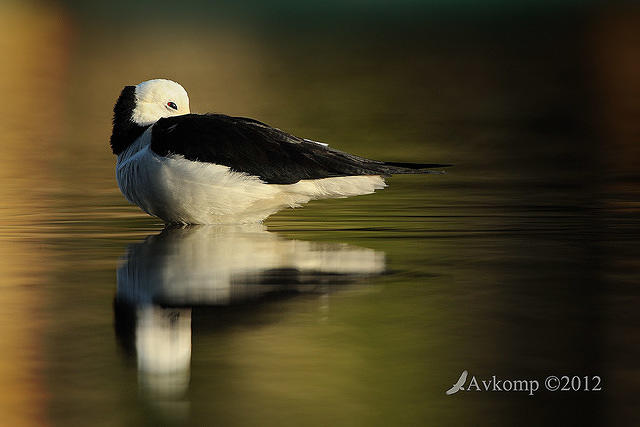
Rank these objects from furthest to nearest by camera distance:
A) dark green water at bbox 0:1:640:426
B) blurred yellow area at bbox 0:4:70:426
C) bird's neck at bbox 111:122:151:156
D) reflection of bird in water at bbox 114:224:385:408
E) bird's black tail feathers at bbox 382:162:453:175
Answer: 1. bird's neck at bbox 111:122:151:156
2. bird's black tail feathers at bbox 382:162:453:175
3. reflection of bird in water at bbox 114:224:385:408
4. blurred yellow area at bbox 0:4:70:426
5. dark green water at bbox 0:1:640:426

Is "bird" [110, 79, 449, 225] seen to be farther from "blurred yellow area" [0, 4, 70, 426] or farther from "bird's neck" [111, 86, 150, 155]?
"blurred yellow area" [0, 4, 70, 426]

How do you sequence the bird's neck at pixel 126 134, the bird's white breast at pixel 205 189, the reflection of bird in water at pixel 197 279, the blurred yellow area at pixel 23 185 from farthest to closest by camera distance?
the bird's neck at pixel 126 134
the bird's white breast at pixel 205 189
the reflection of bird in water at pixel 197 279
the blurred yellow area at pixel 23 185

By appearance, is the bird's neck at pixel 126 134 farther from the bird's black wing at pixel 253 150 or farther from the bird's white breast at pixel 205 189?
the bird's black wing at pixel 253 150

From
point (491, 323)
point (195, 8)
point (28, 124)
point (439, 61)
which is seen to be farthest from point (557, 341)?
point (195, 8)

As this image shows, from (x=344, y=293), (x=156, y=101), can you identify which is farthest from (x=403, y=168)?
(x=344, y=293)

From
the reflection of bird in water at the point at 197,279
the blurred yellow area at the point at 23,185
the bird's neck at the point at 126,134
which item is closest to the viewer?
the blurred yellow area at the point at 23,185

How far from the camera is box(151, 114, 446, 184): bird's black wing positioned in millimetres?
8914

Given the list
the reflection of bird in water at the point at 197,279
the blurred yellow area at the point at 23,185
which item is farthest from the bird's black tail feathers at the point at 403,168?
the blurred yellow area at the point at 23,185

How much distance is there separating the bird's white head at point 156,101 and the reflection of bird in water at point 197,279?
3.42 ft

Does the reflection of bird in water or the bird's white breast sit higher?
the bird's white breast

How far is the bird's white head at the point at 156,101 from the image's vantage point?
32.0 feet

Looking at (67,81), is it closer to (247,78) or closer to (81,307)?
(247,78)

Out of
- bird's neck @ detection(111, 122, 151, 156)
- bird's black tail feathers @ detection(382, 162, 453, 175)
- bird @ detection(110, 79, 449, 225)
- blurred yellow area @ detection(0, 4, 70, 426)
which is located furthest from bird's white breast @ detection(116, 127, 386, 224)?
blurred yellow area @ detection(0, 4, 70, 426)

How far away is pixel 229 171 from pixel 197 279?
2.23m
